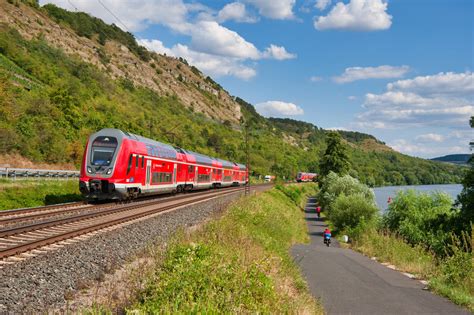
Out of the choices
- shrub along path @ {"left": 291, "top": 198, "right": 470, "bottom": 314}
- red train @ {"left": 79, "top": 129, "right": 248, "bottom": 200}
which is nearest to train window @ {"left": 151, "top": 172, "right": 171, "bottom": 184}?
red train @ {"left": 79, "top": 129, "right": 248, "bottom": 200}

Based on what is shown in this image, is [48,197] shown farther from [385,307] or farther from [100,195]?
[385,307]

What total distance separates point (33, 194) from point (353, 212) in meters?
31.5

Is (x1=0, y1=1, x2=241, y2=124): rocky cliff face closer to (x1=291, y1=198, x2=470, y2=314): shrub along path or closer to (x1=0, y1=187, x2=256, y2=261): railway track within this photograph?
(x1=0, y1=187, x2=256, y2=261): railway track

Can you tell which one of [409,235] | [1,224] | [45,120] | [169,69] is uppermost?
[169,69]

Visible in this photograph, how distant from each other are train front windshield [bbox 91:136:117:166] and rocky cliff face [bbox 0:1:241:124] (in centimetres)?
7542

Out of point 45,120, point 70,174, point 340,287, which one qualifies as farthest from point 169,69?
point 340,287

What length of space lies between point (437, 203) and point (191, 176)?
22289 millimetres

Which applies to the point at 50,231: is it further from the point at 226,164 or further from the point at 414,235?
the point at 226,164

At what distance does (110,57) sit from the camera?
461 feet

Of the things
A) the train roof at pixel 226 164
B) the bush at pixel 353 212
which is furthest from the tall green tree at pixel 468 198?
the train roof at pixel 226 164

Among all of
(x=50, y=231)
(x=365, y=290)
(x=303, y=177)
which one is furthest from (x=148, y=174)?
(x=303, y=177)

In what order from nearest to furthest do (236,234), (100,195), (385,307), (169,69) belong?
(385,307) → (236,234) → (100,195) → (169,69)

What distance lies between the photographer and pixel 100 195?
24031 mm

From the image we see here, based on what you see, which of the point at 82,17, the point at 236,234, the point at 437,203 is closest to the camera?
the point at 236,234
